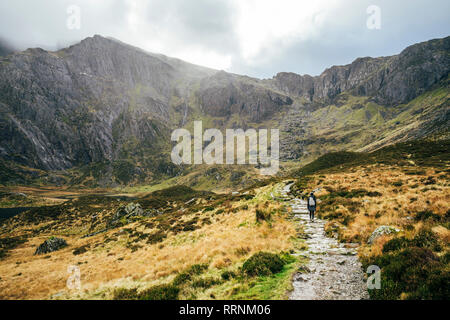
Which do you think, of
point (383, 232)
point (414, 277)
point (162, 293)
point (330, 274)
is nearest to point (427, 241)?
point (383, 232)

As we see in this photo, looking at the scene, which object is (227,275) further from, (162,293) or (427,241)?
(427,241)

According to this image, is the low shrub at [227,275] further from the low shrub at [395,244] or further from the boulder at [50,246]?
the boulder at [50,246]

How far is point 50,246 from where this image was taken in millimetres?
33375

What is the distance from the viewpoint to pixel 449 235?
8.16 m

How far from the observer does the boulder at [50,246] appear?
108ft

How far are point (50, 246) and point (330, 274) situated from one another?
42.9 metres

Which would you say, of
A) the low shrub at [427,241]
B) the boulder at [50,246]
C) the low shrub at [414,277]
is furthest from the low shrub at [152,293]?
the boulder at [50,246]

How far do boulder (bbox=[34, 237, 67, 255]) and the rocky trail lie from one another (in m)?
40.7

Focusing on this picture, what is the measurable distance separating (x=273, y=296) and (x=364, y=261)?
464 cm

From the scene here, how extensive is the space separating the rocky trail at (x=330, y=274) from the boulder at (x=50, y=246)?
133 feet

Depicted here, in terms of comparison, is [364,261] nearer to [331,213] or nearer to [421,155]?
[331,213]

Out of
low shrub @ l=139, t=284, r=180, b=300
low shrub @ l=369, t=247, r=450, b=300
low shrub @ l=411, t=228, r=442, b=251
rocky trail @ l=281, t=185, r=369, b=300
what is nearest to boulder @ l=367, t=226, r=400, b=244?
rocky trail @ l=281, t=185, r=369, b=300

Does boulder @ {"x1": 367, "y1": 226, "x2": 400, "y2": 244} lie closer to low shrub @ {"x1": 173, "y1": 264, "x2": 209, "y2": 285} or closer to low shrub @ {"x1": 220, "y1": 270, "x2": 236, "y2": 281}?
low shrub @ {"x1": 220, "y1": 270, "x2": 236, "y2": 281}
